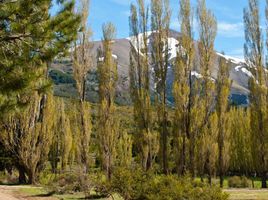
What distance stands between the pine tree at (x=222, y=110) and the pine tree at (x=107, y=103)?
9816 millimetres

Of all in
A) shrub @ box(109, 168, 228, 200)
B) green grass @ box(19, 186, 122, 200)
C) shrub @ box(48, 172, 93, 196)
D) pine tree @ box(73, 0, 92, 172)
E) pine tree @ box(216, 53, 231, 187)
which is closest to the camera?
shrub @ box(109, 168, 228, 200)

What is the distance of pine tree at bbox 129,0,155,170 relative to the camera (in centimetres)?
2486

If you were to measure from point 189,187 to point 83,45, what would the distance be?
12828 mm

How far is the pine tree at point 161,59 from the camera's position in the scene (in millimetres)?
25047

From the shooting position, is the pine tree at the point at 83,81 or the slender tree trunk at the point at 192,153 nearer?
the pine tree at the point at 83,81

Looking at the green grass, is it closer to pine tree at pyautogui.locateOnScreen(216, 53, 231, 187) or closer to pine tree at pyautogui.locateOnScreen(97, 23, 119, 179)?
pine tree at pyautogui.locateOnScreen(97, 23, 119, 179)

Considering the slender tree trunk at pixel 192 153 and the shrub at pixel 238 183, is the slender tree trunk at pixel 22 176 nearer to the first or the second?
the slender tree trunk at pixel 192 153

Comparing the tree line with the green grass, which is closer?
the green grass

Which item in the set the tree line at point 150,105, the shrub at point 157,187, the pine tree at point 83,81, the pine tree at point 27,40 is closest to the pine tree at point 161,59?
the tree line at point 150,105

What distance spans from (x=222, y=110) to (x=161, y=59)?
786 centimetres

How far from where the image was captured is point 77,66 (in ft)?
73.1

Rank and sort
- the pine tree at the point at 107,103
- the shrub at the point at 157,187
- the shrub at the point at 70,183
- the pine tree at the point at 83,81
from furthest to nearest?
the pine tree at the point at 107,103
the pine tree at the point at 83,81
the shrub at the point at 70,183
the shrub at the point at 157,187

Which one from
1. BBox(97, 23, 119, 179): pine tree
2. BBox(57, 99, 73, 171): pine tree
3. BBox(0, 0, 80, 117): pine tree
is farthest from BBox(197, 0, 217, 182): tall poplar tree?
BBox(0, 0, 80, 117): pine tree

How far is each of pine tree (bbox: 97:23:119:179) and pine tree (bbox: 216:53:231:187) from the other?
9.82 m
